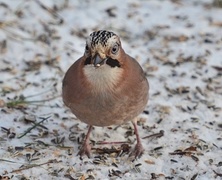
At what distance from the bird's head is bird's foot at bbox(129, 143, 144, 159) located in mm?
798

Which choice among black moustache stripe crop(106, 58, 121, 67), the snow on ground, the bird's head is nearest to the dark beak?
the bird's head

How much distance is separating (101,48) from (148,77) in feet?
6.08

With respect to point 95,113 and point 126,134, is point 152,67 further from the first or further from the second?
point 95,113

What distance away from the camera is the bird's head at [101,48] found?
11.3 ft

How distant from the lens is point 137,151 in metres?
4.11

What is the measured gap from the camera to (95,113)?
378 centimetres

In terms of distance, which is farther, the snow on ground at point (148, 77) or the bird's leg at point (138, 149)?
the bird's leg at point (138, 149)

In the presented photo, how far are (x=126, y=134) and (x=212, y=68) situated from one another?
1.38 m

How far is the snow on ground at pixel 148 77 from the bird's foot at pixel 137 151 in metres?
0.04

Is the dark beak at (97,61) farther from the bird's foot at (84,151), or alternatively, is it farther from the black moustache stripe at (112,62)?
the bird's foot at (84,151)

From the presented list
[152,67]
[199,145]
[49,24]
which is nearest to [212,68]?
[152,67]

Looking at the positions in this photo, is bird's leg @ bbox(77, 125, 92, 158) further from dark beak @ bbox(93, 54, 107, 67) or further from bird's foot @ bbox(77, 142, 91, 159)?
dark beak @ bbox(93, 54, 107, 67)

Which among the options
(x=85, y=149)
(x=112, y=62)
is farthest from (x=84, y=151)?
(x=112, y=62)

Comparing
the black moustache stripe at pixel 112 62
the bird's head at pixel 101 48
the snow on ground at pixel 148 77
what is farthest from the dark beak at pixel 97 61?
the snow on ground at pixel 148 77
